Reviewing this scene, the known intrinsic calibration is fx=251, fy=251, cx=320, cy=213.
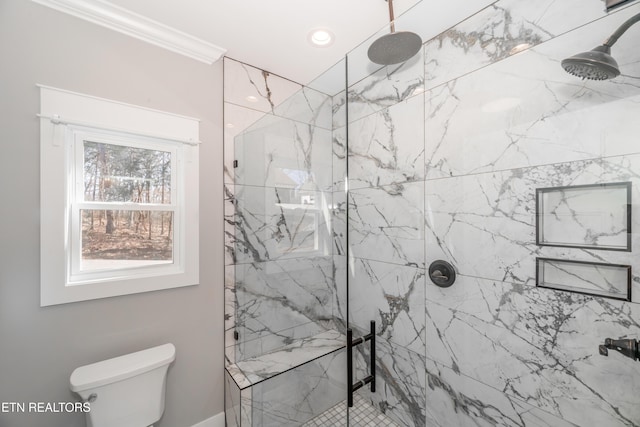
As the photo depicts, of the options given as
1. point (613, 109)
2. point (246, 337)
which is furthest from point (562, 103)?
point (246, 337)

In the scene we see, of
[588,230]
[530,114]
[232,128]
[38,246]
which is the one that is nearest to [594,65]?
[530,114]

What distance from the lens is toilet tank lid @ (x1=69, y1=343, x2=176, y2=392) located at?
3.89ft

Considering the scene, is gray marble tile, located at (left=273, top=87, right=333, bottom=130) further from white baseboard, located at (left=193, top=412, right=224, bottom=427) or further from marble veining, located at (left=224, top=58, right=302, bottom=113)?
white baseboard, located at (left=193, top=412, right=224, bottom=427)

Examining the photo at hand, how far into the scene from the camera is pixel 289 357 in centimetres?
150

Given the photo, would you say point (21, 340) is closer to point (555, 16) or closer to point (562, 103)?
point (562, 103)

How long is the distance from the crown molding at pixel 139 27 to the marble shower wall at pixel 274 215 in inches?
6.8

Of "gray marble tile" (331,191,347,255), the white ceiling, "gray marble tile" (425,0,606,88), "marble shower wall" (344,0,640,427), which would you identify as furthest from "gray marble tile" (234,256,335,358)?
the white ceiling

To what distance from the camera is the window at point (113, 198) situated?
49.4 inches

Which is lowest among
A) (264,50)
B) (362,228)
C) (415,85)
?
(362,228)

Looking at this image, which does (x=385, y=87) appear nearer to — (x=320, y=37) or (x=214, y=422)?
(x=320, y=37)

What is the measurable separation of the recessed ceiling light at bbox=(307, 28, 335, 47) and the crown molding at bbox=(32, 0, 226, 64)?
0.61 m

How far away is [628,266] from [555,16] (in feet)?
2.65

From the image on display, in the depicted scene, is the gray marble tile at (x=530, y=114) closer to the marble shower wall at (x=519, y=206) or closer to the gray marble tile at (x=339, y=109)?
the marble shower wall at (x=519, y=206)

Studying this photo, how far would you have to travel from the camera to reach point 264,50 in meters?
1.71
